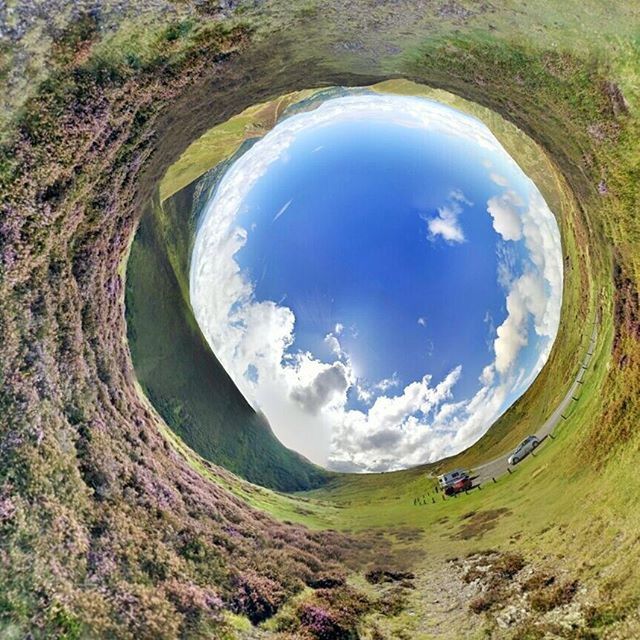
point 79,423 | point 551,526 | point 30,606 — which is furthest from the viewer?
point 551,526

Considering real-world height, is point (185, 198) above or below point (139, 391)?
above

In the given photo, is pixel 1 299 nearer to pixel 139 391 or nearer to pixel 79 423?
pixel 79 423

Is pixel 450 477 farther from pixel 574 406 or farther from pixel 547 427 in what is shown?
pixel 574 406

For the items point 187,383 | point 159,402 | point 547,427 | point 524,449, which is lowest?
point 159,402

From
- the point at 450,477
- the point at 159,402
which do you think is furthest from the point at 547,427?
the point at 159,402

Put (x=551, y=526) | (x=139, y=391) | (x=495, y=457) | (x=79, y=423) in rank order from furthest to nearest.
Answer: (x=495, y=457) → (x=139, y=391) → (x=551, y=526) → (x=79, y=423)

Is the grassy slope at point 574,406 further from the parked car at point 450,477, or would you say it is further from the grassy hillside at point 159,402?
the parked car at point 450,477

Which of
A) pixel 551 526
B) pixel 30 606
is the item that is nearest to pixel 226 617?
pixel 30 606
